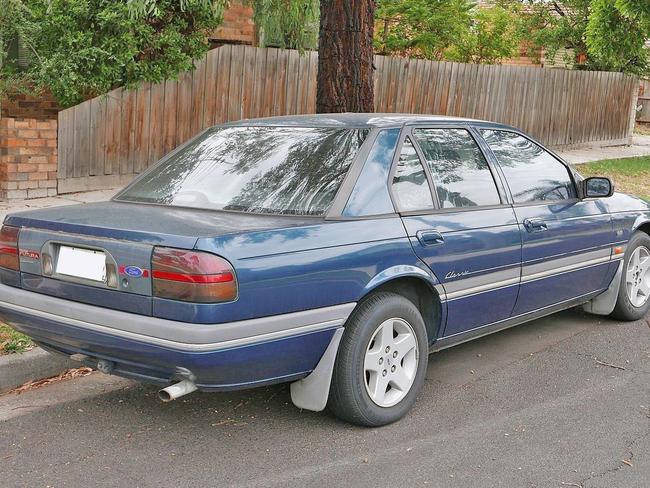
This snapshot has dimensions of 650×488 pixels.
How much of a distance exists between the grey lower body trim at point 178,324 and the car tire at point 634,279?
3103mm

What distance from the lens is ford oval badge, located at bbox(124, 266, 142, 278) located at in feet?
12.4

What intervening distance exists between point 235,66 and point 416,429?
28.6 feet

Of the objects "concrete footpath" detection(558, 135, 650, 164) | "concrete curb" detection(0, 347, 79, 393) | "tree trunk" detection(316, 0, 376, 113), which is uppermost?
"tree trunk" detection(316, 0, 376, 113)

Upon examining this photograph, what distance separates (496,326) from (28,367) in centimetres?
278

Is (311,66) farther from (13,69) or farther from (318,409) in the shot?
(318,409)

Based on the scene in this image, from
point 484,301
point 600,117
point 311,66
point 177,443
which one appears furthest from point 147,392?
point 600,117

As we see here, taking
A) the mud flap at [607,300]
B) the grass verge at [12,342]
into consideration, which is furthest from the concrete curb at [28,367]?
the mud flap at [607,300]

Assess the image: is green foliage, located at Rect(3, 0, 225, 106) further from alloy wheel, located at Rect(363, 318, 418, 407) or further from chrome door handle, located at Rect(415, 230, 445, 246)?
alloy wheel, located at Rect(363, 318, 418, 407)

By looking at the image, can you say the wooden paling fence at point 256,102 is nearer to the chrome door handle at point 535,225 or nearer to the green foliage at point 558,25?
the green foliage at point 558,25

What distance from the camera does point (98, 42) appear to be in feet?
33.4

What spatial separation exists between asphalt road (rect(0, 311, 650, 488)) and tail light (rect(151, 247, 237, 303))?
2.68 ft

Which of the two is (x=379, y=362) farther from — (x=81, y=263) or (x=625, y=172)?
(x=625, y=172)

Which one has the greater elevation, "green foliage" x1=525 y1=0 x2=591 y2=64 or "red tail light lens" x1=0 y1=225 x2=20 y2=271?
"green foliage" x1=525 y1=0 x2=591 y2=64

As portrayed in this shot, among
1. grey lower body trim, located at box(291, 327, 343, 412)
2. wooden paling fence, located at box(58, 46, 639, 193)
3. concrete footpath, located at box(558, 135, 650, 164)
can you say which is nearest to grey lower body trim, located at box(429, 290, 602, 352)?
grey lower body trim, located at box(291, 327, 343, 412)
